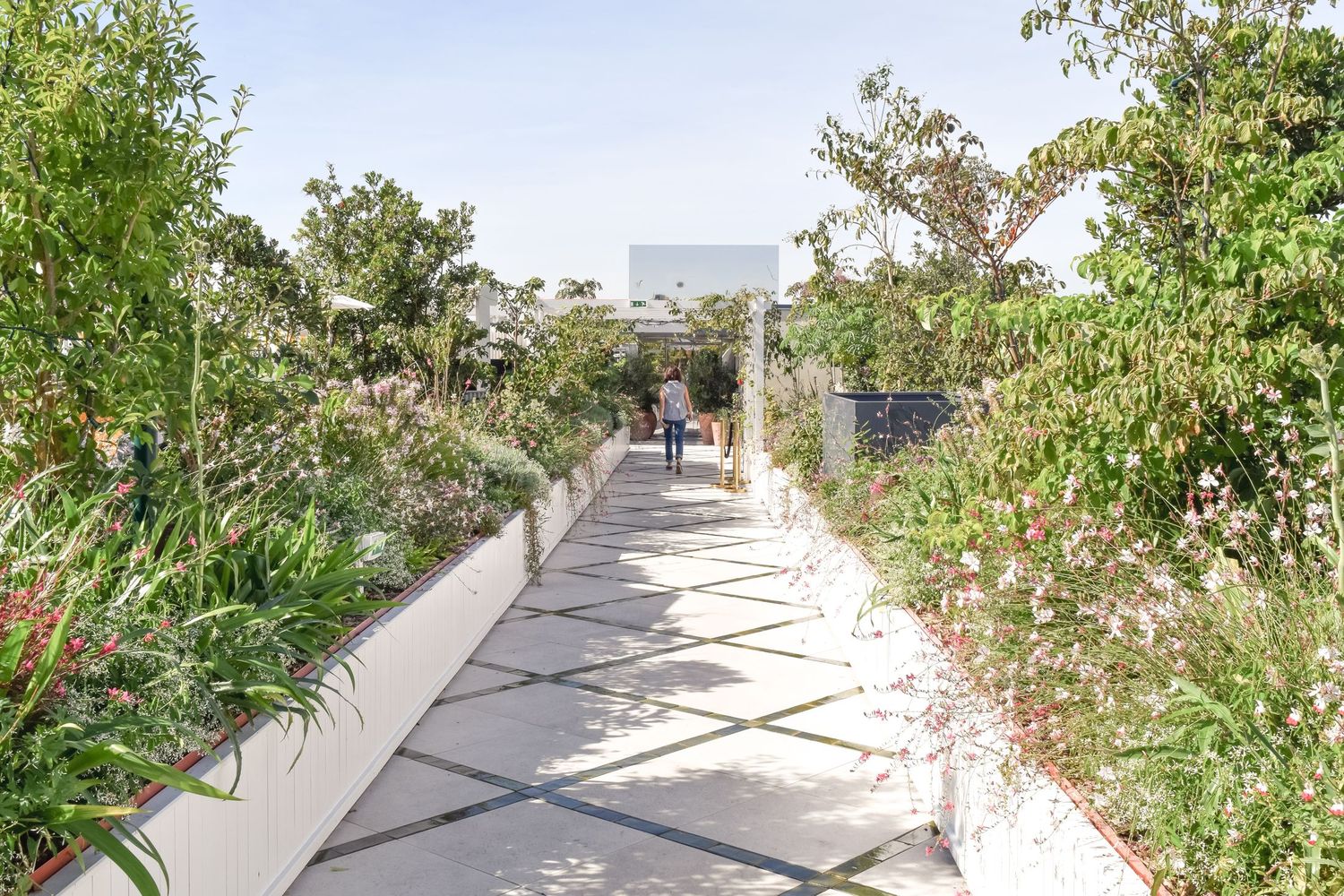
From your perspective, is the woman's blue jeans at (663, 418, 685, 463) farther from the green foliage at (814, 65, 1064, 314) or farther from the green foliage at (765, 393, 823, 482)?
the green foliage at (814, 65, 1064, 314)

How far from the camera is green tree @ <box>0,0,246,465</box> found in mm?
3135

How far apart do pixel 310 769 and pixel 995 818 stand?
6.16 feet

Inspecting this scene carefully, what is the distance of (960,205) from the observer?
536 cm

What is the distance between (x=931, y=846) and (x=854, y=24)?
5.15 m

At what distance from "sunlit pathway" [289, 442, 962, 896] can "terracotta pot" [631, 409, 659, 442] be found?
1385 centimetres

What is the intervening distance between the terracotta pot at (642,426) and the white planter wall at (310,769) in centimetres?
1481

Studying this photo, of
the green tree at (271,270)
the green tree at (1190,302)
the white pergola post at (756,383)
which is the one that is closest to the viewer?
the green tree at (1190,302)

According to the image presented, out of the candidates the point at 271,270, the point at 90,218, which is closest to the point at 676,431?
the point at 271,270

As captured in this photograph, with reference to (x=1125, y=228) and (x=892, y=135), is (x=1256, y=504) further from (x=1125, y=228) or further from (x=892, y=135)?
(x=892, y=135)

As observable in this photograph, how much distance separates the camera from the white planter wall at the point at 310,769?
2258mm

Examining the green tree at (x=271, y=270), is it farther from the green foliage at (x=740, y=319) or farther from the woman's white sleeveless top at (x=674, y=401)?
the green foliage at (x=740, y=319)

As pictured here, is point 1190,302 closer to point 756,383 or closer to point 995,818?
point 995,818

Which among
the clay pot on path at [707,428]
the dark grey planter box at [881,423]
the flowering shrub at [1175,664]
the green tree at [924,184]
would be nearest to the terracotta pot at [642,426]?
the clay pot on path at [707,428]

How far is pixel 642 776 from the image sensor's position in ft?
12.4
